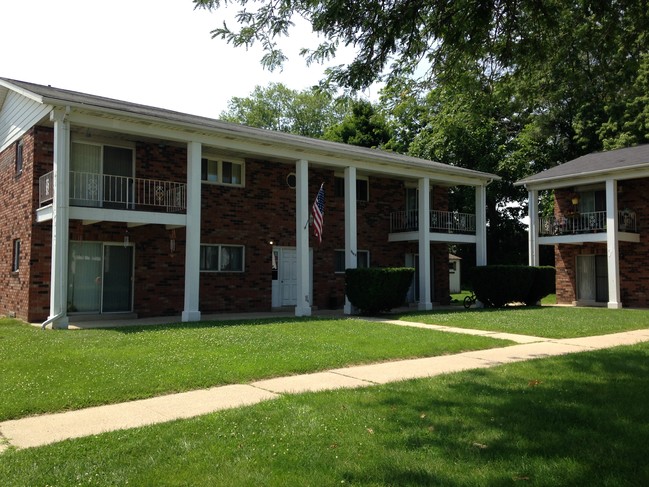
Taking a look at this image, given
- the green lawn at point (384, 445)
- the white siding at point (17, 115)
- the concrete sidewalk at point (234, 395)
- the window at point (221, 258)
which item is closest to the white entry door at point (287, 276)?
the window at point (221, 258)

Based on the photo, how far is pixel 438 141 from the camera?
33.4 meters

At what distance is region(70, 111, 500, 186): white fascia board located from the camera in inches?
546

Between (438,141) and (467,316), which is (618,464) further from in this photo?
(438,141)

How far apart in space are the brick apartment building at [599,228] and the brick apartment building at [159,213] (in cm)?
583

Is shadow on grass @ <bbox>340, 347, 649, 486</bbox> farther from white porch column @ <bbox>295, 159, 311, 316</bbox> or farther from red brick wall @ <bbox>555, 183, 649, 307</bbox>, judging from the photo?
red brick wall @ <bbox>555, 183, 649, 307</bbox>

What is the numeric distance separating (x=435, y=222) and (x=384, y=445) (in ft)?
62.0

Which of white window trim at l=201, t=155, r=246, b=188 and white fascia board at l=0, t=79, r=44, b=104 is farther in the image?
white window trim at l=201, t=155, r=246, b=188

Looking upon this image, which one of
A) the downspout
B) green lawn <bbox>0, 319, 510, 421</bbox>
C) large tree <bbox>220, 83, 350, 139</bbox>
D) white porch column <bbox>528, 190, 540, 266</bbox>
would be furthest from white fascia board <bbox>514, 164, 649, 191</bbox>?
large tree <bbox>220, 83, 350, 139</bbox>

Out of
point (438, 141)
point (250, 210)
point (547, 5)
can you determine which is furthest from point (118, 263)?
point (438, 141)

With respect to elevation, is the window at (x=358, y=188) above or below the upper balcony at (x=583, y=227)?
above

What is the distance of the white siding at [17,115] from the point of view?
14133 millimetres

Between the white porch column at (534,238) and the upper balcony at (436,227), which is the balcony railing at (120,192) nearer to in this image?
the upper balcony at (436,227)

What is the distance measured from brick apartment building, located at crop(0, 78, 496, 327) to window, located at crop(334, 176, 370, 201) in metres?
0.13

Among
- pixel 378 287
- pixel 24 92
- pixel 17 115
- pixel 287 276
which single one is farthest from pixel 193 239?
pixel 17 115
